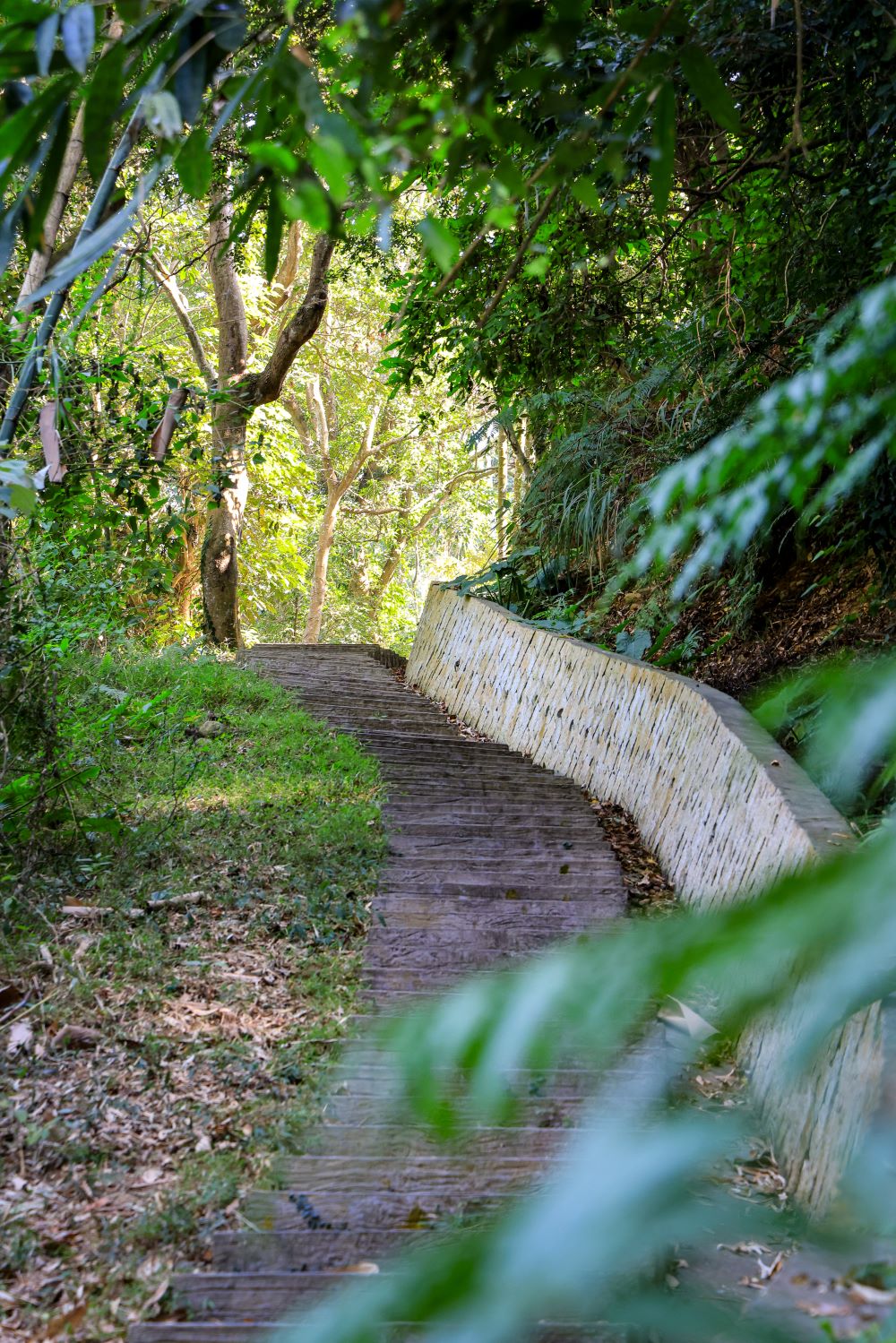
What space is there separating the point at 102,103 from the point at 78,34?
7 cm

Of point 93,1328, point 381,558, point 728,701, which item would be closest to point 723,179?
point 728,701

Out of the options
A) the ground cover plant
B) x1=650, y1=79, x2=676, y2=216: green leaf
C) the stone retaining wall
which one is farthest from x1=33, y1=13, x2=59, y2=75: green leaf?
the stone retaining wall

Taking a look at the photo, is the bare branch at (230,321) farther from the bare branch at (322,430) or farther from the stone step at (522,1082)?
the stone step at (522,1082)

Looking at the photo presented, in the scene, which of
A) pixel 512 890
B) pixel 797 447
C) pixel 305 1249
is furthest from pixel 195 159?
pixel 512 890

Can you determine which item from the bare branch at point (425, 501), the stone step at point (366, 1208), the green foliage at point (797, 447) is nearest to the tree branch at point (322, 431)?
the bare branch at point (425, 501)

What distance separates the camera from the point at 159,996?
413cm

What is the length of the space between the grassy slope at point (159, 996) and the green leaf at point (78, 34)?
8.87 feet

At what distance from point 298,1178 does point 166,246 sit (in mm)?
13610

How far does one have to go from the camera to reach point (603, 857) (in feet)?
19.3

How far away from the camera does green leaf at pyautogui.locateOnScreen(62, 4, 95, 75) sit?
1045mm

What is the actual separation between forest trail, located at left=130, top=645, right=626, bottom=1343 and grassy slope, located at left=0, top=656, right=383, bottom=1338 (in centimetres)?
16

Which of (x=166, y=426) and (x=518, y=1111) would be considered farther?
(x=166, y=426)

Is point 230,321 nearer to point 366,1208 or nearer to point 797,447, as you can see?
point 366,1208

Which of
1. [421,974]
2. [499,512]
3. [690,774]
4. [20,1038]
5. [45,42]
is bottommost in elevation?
[20,1038]
